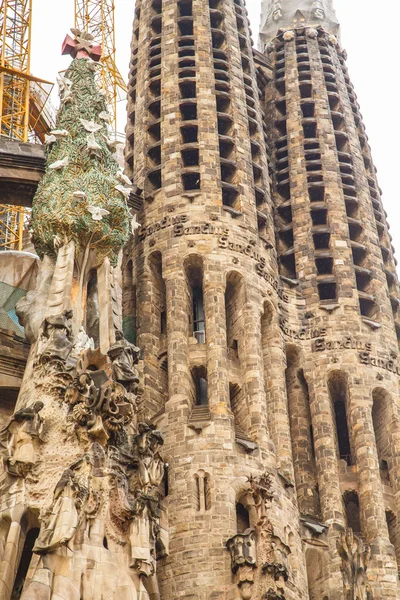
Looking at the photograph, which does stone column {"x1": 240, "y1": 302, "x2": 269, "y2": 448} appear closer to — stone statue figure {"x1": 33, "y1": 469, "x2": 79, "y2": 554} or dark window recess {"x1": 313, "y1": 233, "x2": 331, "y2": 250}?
dark window recess {"x1": 313, "y1": 233, "x2": 331, "y2": 250}

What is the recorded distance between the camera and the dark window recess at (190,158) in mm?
37969

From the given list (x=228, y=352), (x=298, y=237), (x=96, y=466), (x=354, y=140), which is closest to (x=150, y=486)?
(x=96, y=466)

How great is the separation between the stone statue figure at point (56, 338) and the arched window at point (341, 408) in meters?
9.21

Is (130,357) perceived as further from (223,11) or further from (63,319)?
(223,11)

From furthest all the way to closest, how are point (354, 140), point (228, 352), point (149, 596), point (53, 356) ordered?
point (354, 140) < point (228, 352) < point (53, 356) < point (149, 596)

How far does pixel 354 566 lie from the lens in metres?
30.6

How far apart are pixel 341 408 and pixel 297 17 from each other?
1541 centimetres

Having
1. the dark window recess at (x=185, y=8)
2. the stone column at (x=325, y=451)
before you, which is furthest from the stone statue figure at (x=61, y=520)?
the dark window recess at (x=185, y=8)

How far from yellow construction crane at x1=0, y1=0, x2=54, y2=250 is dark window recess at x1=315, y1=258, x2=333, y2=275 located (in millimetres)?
9425

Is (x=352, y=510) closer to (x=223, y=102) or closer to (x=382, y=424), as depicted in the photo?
(x=382, y=424)

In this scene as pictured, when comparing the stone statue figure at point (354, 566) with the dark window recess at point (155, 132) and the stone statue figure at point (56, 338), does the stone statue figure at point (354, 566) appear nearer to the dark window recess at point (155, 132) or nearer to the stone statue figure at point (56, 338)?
the stone statue figure at point (56, 338)

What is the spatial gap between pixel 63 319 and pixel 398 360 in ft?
36.1

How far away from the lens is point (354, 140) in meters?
41.8

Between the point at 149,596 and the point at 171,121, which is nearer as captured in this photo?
the point at 149,596
